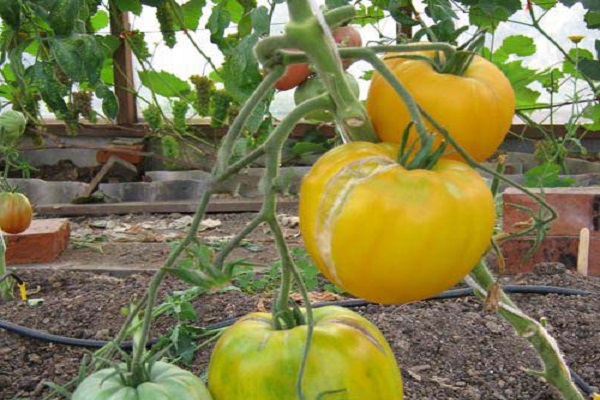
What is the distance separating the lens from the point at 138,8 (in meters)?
2.18

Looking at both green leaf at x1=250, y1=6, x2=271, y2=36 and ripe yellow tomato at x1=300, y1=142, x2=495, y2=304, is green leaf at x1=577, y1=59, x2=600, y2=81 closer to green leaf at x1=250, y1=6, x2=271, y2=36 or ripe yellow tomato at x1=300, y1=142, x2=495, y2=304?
green leaf at x1=250, y1=6, x2=271, y2=36

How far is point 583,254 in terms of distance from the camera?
2457 millimetres

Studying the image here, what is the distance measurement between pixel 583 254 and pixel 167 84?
2.46m

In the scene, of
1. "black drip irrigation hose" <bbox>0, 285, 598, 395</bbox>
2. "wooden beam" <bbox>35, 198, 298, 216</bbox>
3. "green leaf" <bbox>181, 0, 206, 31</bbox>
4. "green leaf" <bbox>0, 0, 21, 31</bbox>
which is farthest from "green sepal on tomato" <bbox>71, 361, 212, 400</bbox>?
"wooden beam" <bbox>35, 198, 298, 216</bbox>

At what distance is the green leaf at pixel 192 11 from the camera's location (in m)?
2.45

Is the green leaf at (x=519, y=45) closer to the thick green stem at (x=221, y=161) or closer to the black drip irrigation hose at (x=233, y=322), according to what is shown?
the black drip irrigation hose at (x=233, y=322)

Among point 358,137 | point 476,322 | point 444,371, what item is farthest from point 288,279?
point 476,322

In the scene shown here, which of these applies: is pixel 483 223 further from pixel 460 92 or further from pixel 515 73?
pixel 515 73

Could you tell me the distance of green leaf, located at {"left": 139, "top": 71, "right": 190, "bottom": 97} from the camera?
4246mm

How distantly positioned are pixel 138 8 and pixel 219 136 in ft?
8.61

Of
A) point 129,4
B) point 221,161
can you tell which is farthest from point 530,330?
point 129,4

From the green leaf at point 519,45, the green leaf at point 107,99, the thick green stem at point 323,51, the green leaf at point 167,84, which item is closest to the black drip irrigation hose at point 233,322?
the green leaf at point 107,99

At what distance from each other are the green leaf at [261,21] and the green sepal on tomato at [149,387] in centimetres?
73

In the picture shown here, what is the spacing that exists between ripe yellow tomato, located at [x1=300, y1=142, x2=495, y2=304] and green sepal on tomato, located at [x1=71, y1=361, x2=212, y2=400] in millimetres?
254
